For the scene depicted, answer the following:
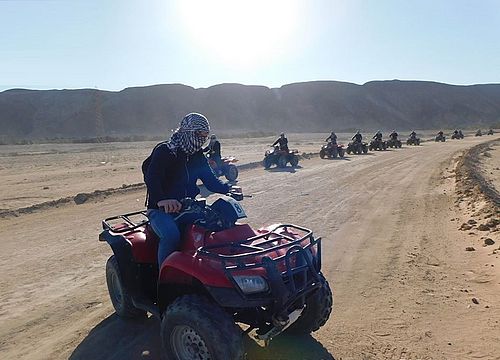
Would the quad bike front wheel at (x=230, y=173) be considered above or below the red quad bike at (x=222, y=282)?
below

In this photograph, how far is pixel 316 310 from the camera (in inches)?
180

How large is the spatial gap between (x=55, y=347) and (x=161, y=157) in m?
2.19

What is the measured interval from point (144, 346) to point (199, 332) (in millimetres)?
1219

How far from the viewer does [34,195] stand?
50.2ft

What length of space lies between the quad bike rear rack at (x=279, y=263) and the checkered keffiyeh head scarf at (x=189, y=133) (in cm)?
111

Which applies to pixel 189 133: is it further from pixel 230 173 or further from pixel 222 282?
pixel 230 173

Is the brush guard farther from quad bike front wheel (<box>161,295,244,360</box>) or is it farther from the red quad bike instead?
quad bike front wheel (<box>161,295,244,360</box>)

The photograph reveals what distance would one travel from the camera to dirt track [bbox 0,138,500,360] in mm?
4746

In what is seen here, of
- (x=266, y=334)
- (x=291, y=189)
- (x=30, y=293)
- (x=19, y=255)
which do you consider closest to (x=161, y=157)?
(x=266, y=334)

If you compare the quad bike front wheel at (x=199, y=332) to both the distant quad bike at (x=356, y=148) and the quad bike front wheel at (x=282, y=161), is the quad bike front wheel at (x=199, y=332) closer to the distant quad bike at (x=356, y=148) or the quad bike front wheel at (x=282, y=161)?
the quad bike front wheel at (x=282, y=161)

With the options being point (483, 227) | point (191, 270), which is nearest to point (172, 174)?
point (191, 270)

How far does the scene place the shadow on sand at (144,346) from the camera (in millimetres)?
4523

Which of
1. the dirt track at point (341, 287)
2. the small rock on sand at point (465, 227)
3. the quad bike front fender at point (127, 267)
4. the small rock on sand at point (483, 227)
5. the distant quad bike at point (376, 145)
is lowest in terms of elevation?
the distant quad bike at point (376, 145)

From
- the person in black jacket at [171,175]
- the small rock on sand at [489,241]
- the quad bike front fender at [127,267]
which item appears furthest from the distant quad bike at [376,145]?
the quad bike front fender at [127,267]
